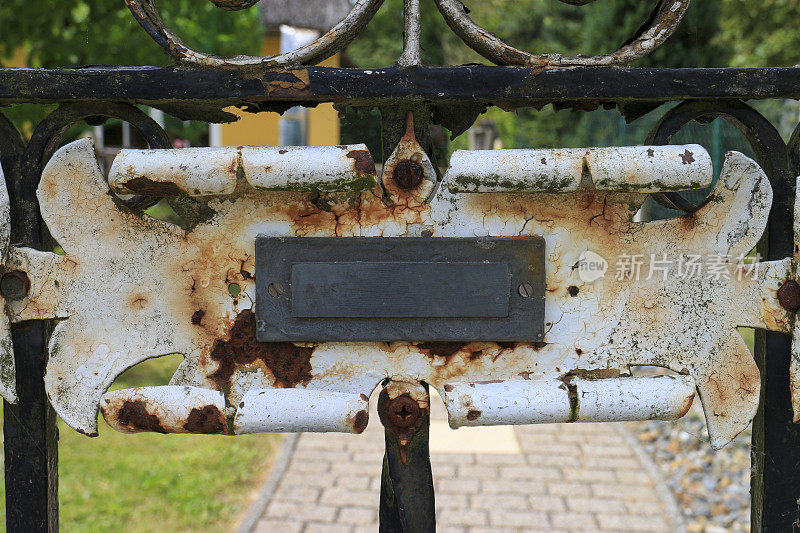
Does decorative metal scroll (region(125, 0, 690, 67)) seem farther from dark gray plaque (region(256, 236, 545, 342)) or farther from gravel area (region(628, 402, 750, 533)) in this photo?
gravel area (region(628, 402, 750, 533))

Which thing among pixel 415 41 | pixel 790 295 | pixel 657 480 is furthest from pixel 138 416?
pixel 657 480

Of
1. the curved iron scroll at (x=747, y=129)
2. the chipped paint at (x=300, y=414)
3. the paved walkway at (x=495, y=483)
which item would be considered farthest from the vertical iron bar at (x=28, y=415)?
the paved walkway at (x=495, y=483)

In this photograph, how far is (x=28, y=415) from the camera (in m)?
1.17

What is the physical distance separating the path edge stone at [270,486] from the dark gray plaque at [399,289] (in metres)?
2.60

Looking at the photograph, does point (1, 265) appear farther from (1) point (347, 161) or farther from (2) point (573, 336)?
(2) point (573, 336)

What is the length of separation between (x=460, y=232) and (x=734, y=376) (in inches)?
20.6

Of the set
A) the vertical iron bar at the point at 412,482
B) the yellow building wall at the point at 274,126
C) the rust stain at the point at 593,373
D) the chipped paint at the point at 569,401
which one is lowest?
the vertical iron bar at the point at 412,482

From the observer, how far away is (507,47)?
1.07 meters

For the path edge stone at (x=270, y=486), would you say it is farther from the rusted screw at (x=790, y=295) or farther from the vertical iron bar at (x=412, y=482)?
the rusted screw at (x=790, y=295)

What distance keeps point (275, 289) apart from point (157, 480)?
3004mm

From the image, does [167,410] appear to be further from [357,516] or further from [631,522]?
[631,522]

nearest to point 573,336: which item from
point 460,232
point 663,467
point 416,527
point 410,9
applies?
point 460,232

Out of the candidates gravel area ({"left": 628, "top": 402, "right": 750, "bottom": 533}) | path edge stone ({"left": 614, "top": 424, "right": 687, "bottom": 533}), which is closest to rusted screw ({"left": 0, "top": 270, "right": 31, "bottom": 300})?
gravel area ({"left": 628, "top": 402, "right": 750, "bottom": 533})

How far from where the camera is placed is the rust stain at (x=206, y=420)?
1.08 metres
